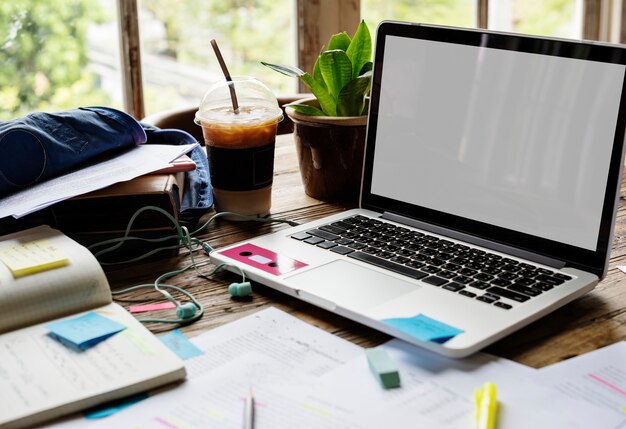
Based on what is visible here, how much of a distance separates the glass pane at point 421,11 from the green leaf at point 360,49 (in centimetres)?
139

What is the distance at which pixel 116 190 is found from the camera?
1.05 meters

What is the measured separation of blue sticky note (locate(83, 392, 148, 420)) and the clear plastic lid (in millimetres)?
531

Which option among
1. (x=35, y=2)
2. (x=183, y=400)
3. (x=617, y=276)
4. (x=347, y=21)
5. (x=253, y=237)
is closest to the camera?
(x=183, y=400)

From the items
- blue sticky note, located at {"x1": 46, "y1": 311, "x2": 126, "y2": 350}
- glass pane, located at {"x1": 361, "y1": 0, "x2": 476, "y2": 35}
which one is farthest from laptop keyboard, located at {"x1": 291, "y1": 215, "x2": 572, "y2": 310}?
glass pane, located at {"x1": 361, "y1": 0, "x2": 476, "y2": 35}

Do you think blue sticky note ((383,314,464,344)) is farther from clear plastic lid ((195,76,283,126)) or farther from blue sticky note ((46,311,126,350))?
clear plastic lid ((195,76,283,126))

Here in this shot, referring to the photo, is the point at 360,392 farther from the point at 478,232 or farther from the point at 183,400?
the point at 478,232

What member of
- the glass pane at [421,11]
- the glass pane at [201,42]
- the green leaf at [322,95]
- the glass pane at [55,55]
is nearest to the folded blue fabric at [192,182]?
the green leaf at [322,95]

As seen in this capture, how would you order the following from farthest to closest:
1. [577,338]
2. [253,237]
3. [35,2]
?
[35,2]
[253,237]
[577,338]

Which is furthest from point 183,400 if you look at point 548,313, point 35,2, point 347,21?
point 347,21

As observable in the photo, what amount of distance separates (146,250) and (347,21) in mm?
1594

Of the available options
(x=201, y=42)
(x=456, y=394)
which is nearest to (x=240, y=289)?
(x=456, y=394)

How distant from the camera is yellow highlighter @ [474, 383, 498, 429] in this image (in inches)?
26.2

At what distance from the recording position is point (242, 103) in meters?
1.22

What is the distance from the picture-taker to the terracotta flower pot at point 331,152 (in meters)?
1.23
